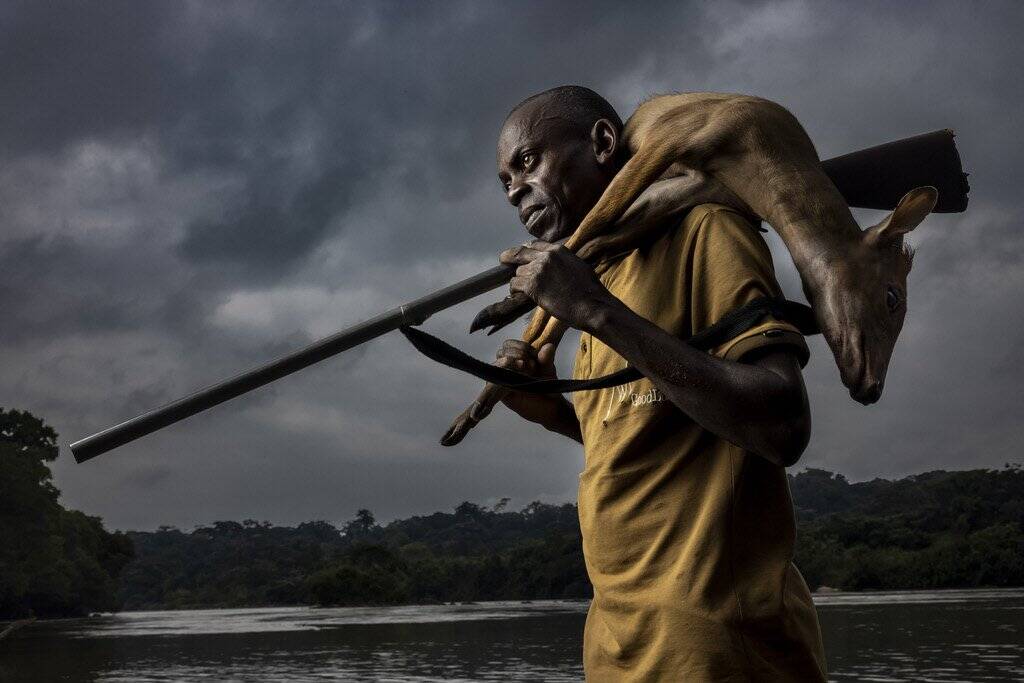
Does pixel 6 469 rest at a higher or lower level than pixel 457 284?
higher

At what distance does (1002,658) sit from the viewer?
25109 millimetres

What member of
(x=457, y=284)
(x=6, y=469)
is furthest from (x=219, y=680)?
(x=6, y=469)

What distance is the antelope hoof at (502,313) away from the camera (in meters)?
2.26

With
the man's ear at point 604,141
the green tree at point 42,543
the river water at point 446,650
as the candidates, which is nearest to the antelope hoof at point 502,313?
the man's ear at point 604,141

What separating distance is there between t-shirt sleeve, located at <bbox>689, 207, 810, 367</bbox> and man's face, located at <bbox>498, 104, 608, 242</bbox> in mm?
344

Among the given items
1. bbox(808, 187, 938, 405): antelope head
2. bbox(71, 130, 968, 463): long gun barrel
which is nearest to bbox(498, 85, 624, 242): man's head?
bbox(71, 130, 968, 463): long gun barrel

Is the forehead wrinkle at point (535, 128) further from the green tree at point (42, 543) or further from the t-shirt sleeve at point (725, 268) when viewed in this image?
the green tree at point (42, 543)

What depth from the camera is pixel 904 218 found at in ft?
6.62

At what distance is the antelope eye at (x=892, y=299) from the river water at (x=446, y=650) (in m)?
22.2

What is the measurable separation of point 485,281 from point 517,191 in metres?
0.24

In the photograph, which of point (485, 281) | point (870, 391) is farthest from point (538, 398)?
point (870, 391)

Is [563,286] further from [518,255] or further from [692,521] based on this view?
[692,521]

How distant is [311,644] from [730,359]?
39.3 m

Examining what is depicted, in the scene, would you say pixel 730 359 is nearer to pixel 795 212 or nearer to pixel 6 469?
pixel 795 212
